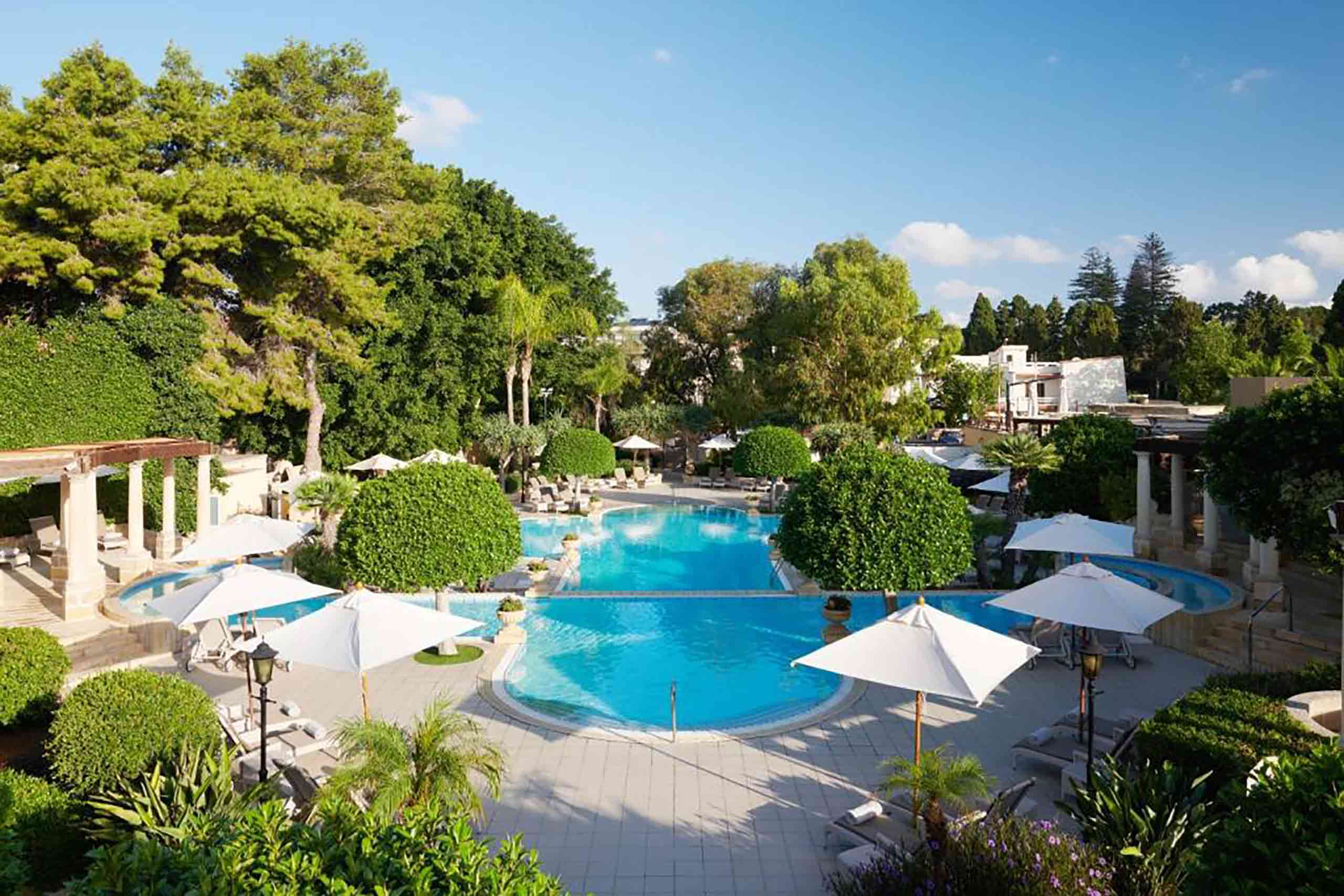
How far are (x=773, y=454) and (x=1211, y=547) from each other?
1552cm

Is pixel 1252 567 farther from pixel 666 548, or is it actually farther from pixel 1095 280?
pixel 1095 280

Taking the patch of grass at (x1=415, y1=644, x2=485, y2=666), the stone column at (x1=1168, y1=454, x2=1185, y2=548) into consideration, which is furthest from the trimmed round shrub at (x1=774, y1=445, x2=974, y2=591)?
the stone column at (x1=1168, y1=454, x2=1185, y2=548)

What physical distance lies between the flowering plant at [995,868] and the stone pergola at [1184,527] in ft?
32.1

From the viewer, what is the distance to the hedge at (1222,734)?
304 inches

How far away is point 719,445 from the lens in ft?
127

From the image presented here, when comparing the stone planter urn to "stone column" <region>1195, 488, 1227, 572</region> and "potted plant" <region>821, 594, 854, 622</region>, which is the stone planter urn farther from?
"stone column" <region>1195, 488, 1227, 572</region>

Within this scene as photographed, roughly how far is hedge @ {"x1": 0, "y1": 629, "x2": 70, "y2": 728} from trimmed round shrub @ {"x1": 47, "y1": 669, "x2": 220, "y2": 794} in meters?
1.32

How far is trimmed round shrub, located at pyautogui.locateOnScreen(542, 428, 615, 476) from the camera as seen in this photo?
105ft

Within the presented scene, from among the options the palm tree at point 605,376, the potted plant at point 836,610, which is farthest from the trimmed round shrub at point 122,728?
the palm tree at point 605,376

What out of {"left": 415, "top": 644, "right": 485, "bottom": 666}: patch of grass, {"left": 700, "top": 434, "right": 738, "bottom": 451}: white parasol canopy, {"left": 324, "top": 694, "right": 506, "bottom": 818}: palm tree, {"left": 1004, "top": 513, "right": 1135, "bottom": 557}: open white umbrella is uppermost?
{"left": 700, "top": 434, "right": 738, "bottom": 451}: white parasol canopy

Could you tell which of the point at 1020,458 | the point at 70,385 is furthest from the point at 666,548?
the point at 70,385

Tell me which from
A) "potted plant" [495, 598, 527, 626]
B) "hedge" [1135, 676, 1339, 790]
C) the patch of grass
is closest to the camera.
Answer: "hedge" [1135, 676, 1339, 790]

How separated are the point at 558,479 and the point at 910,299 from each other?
1726 cm

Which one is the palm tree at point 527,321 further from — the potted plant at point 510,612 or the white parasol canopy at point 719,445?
the potted plant at point 510,612
